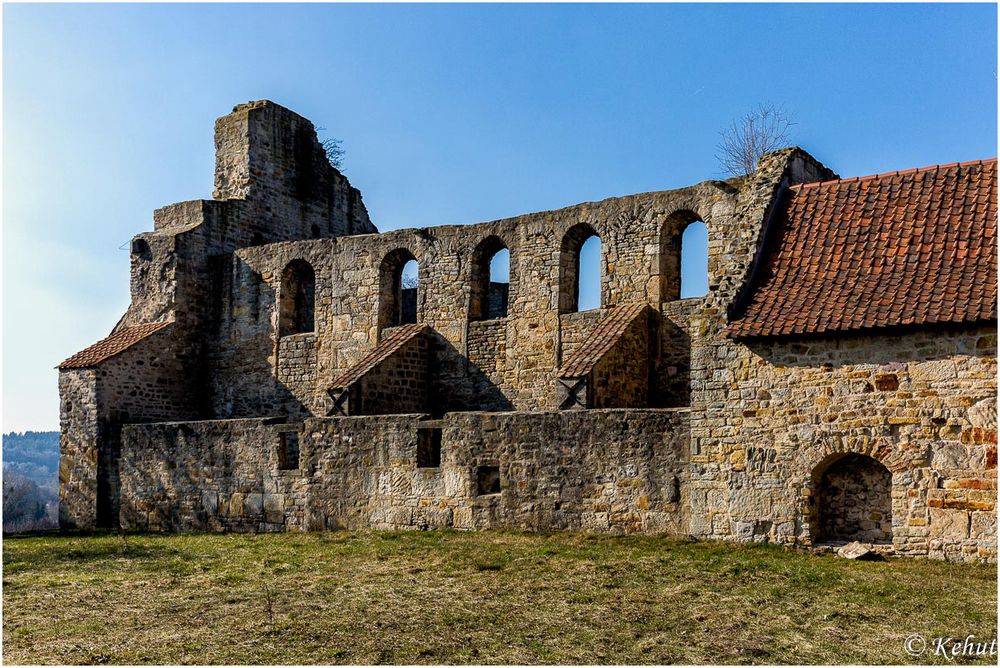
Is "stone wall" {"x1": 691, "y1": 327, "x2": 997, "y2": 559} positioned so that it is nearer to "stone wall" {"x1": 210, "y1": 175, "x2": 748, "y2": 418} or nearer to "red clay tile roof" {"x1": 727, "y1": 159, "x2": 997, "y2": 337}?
"red clay tile roof" {"x1": 727, "y1": 159, "x2": 997, "y2": 337}

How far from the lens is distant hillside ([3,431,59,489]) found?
132 meters

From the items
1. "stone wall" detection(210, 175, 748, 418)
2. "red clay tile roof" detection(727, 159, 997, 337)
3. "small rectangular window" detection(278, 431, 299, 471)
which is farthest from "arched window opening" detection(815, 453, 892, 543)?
"small rectangular window" detection(278, 431, 299, 471)

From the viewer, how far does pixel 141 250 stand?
25.8 m

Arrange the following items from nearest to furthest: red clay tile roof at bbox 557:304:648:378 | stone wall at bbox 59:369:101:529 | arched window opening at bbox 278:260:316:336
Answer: red clay tile roof at bbox 557:304:648:378, stone wall at bbox 59:369:101:529, arched window opening at bbox 278:260:316:336

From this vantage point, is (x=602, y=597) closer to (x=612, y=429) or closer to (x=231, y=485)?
(x=612, y=429)

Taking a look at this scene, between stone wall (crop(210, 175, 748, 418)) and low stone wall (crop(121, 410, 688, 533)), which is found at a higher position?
stone wall (crop(210, 175, 748, 418))

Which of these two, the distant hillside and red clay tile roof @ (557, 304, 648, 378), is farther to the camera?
the distant hillside

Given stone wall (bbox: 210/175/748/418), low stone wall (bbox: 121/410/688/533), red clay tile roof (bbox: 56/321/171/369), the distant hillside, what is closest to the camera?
low stone wall (bbox: 121/410/688/533)

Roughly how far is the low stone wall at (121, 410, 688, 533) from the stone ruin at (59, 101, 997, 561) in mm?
44

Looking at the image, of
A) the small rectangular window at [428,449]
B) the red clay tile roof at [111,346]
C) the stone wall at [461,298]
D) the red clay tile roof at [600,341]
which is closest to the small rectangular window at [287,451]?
the small rectangular window at [428,449]

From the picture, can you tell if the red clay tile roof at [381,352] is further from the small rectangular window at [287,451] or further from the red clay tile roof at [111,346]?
the red clay tile roof at [111,346]

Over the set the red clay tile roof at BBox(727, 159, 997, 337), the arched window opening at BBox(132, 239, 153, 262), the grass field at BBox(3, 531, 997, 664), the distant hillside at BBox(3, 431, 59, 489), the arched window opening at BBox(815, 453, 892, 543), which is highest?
the arched window opening at BBox(132, 239, 153, 262)

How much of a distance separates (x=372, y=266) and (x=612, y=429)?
349 inches

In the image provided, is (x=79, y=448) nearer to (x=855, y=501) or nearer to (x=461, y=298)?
(x=461, y=298)
